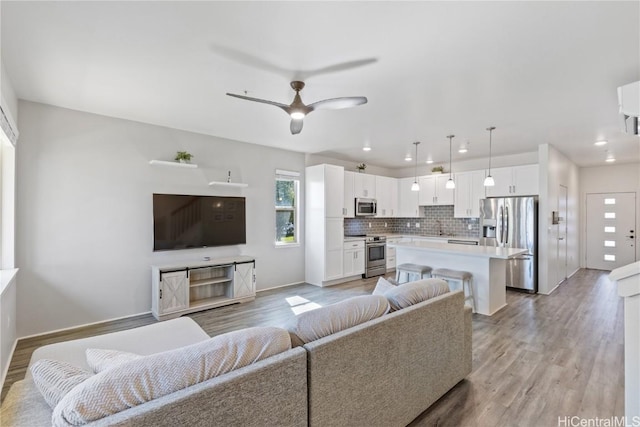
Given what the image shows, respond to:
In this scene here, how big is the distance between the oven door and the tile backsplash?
Answer: 2.04ft

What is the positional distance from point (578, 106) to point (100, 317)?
251 inches

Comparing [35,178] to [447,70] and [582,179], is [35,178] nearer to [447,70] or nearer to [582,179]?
[447,70]

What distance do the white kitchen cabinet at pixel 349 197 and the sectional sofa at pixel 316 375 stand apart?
4.14 metres

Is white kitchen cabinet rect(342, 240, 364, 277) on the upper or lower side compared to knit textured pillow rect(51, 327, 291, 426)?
lower

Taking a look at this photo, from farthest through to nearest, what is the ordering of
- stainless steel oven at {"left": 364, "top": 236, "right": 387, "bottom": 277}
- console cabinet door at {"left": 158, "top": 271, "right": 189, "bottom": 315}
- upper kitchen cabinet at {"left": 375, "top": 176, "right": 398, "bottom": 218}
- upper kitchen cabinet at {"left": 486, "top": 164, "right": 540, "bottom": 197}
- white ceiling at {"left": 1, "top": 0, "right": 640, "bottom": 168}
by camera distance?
upper kitchen cabinet at {"left": 375, "top": 176, "right": 398, "bottom": 218}
stainless steel oven at {"left": 364, "top": 236, "right": 387, "bottom": 277}
upper kitchen cabinet at {"left": 486, "top": 164, "right": 540, "bottom": 197}
console cabinet door at {"left": 158, "top": 271, "right": 189, "bottom": 315}
white ceiling at {"left": 1, "top": 0, "right": 640, "bottom": 168}

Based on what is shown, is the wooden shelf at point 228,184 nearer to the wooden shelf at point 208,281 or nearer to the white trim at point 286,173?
the white trim at point 286,173

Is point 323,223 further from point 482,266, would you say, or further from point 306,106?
point 306,106

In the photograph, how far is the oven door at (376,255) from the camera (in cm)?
678

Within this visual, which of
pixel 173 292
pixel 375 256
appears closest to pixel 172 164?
pixel 173 292

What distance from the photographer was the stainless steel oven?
6754mm

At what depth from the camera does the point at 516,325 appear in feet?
12.6

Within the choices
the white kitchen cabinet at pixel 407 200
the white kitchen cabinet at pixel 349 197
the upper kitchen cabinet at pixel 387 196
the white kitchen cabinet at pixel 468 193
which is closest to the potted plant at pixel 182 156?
the white kitchen cabinet at pixel 349 197

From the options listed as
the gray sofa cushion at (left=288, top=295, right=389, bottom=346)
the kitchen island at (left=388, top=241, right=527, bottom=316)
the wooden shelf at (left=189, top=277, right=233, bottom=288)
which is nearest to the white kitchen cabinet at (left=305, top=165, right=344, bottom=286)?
the kitchen island at (left=388, top=241, right=527, bottom=316)

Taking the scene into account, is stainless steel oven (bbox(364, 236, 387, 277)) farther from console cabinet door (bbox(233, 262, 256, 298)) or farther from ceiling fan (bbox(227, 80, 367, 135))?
ceiling fan (bbox(227, 80, 367, 135))
